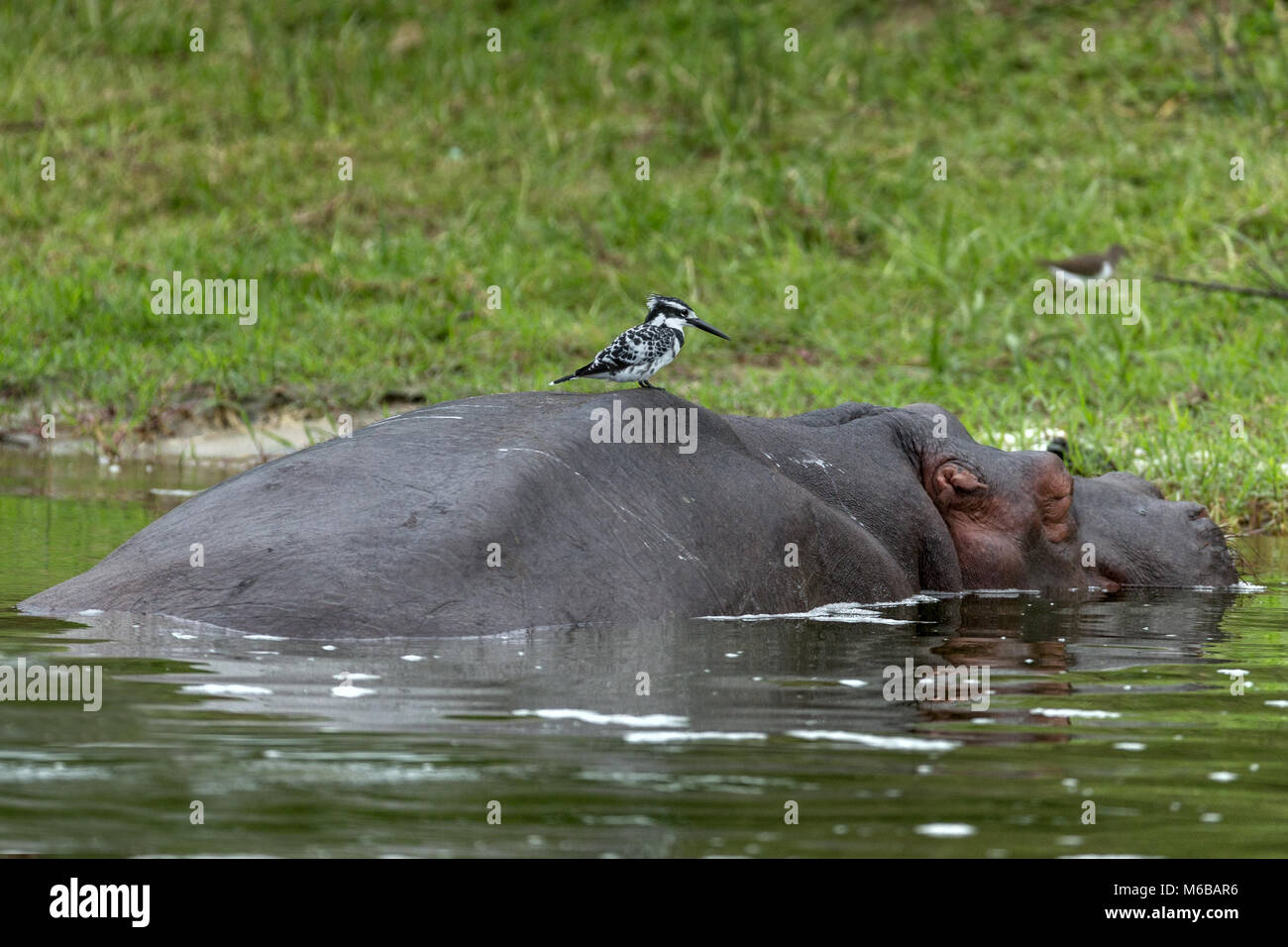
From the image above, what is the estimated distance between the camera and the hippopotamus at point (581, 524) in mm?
4277

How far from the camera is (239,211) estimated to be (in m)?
13.1

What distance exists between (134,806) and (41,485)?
5.44 meters

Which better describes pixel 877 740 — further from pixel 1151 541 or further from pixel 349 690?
pixel 1151 541

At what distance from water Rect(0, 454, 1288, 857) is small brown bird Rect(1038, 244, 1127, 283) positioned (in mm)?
5817

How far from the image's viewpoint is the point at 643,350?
5.05 m

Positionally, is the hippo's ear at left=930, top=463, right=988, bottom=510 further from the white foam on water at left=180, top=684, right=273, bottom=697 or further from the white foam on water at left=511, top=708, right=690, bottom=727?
the white foam on water at left=180, top=684, right=273, bottom=697

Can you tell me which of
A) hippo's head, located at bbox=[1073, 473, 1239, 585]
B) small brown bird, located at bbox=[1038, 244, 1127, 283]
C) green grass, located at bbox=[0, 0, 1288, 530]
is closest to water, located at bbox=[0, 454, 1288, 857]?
hippo's head, located at bbox=[1073, 473, 1239, 585]

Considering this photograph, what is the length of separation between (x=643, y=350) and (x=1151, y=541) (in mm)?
2047

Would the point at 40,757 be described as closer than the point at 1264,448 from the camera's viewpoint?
Yes

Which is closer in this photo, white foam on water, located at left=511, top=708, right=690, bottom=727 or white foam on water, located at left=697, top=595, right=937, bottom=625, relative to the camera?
white foam on water, located at left=511, top=708, right=690, bottom=727

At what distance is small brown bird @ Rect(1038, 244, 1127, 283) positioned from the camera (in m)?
10.6

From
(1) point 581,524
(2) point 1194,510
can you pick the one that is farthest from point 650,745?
(2) point 1194,510
